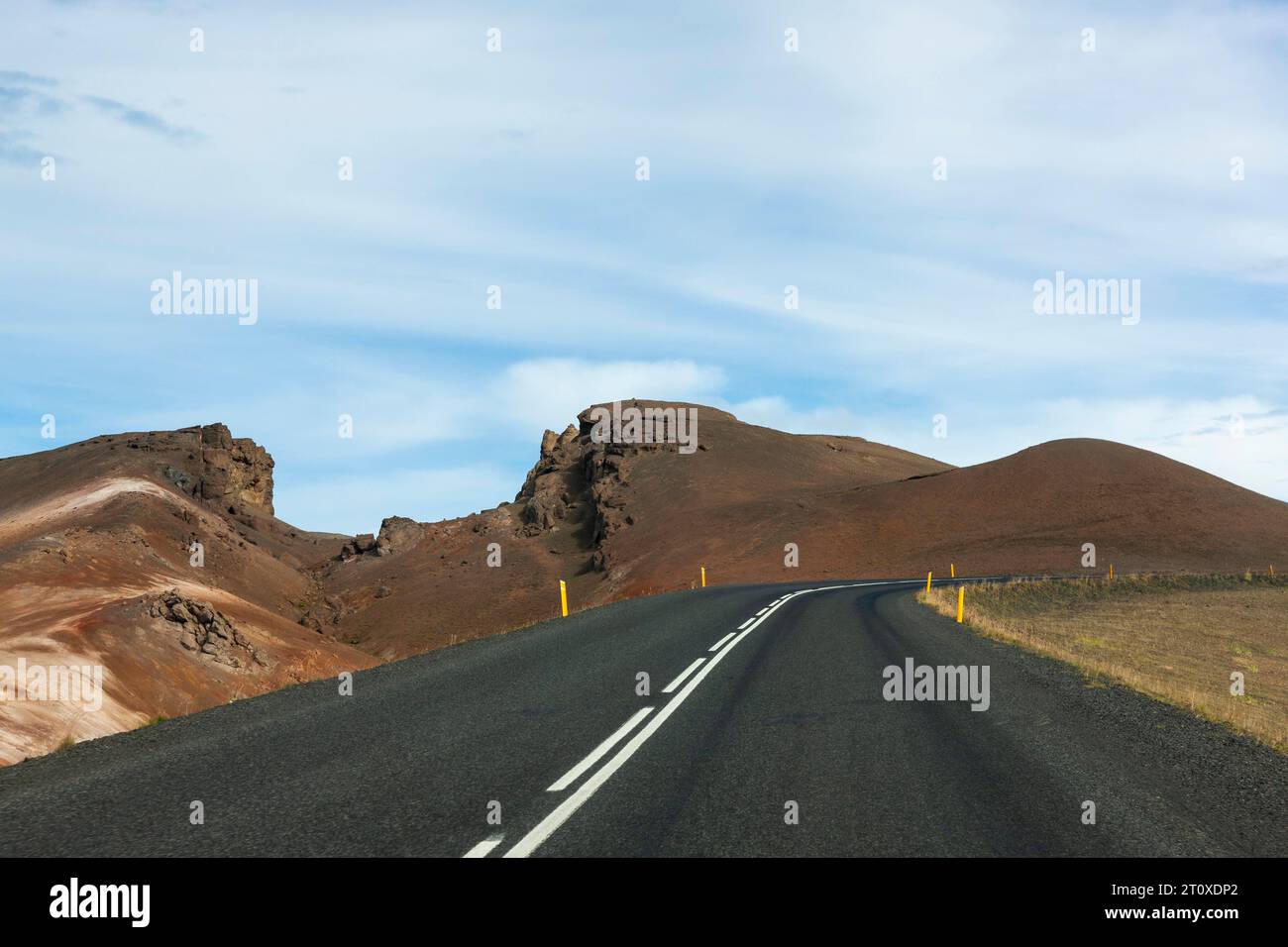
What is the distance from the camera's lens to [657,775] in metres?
7.64

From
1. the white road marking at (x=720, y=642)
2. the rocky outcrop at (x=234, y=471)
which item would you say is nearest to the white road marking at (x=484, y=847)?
the white road marking at (x=720, y=642)

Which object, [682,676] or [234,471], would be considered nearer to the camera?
[682,676]

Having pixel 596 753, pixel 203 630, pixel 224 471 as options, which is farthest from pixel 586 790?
pixel 224 471

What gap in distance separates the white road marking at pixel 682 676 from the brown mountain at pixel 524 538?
1287 cm

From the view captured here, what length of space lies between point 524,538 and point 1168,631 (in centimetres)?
7158

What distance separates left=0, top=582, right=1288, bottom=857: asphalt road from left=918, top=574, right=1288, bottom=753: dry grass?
331 cm

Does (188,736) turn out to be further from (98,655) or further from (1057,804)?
(98,655)

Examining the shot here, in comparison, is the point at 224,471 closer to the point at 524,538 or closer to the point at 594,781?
the point at 524,538

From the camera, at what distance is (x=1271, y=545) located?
71.0 meters

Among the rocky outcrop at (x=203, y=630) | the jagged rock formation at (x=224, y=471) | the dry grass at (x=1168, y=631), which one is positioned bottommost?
the dry grass at (x=1168, y=631)

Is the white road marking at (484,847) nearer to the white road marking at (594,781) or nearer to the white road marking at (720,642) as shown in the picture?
the white road marking at (594,781)

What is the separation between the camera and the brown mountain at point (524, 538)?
27.1m
